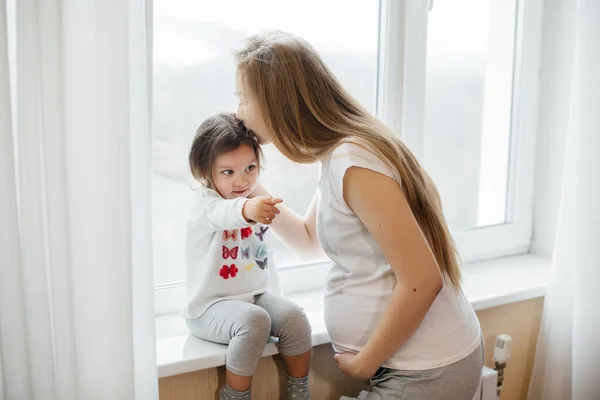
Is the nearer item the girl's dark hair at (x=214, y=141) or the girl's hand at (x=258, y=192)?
the girl's dark hair at (x=214, y=141)

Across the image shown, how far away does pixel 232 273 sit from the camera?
1267 mm

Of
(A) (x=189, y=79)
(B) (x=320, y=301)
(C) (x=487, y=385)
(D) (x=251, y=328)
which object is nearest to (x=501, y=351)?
(C) (x=487, y=385)

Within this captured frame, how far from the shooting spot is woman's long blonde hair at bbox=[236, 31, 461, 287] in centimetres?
117

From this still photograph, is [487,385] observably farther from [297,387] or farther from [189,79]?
[189,79]

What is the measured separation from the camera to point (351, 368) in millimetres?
1229

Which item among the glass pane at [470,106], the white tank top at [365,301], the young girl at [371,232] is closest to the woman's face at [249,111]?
the young girl at [371,232]

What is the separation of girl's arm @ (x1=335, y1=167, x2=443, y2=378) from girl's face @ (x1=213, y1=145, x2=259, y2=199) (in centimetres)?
21

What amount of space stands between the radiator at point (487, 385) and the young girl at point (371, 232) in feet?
0.83

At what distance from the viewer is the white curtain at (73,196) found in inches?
36.4

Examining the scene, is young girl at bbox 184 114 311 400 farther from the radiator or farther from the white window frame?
the radiator

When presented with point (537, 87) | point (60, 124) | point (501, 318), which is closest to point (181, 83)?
point (60, 124)

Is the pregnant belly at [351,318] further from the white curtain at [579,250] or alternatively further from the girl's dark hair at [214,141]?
the white curtain at [579,250]

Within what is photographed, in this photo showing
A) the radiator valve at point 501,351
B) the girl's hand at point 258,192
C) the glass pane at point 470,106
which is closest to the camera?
the girl's hand at point 258,192

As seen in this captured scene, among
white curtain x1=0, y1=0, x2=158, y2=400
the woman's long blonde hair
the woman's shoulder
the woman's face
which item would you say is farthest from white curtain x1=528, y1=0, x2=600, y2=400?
white curtain x1=0, y1=0, x2=158, y2=400
